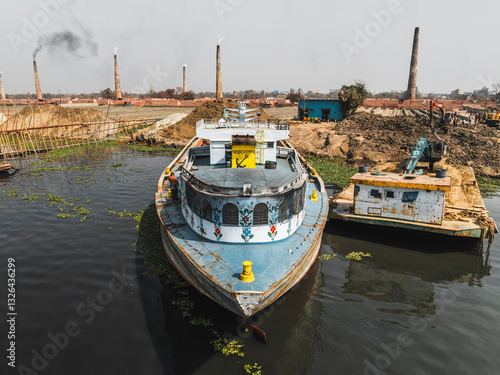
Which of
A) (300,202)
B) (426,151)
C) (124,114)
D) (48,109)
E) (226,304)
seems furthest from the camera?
(124,114)

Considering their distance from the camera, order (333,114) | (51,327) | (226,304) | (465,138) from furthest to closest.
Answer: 1. (333,114)
2. (465,138)
3. (51,327)
4. (226,304)

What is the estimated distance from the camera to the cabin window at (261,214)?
12.0 m

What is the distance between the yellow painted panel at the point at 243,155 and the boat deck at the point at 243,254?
13.8 feet

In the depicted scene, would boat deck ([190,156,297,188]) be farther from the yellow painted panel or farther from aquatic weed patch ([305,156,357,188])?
aquatic weed patch ([305,156,357,188])

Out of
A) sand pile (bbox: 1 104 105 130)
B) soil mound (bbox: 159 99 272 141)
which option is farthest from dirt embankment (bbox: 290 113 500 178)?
sand pile (bbox: 1 104 105 130)

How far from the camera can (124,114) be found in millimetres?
79500

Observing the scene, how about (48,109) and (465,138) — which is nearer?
(465,138)

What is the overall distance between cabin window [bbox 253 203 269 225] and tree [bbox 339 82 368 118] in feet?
157

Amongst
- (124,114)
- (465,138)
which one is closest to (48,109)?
(124,114)

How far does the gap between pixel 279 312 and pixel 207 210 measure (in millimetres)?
4896

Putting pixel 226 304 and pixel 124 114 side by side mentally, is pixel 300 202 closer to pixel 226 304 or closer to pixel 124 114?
pixel 226 304

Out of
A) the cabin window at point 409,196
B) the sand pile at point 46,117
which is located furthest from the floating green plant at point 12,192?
the sand pile at point 46,117

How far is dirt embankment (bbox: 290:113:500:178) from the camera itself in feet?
112

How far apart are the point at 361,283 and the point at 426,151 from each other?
20.5m
